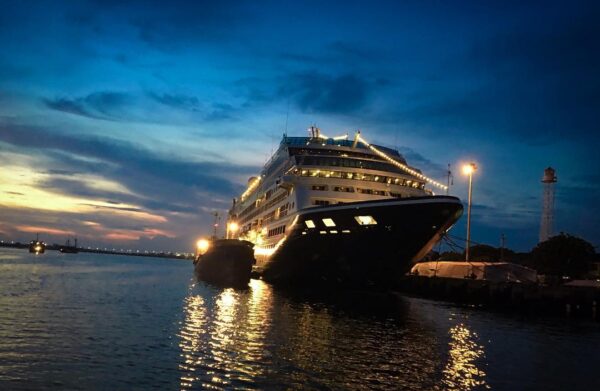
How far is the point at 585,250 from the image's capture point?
229ft

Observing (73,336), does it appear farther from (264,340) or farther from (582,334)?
(582,334)

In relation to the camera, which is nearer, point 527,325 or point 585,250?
point 527,325

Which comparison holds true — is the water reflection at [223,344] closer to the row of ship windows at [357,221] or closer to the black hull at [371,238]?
the black hull at [371,238]

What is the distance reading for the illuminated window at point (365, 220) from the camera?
124 feet

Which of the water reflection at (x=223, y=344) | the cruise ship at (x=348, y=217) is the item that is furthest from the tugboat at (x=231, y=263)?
the water reflection at (x=223, y=344)

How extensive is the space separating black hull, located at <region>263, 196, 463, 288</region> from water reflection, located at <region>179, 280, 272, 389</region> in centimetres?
758

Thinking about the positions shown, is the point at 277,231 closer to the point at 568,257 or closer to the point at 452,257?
the point at 568,257

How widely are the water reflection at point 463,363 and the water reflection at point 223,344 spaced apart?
6.00 m

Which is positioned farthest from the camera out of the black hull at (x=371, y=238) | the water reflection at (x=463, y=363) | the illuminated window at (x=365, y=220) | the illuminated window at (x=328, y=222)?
the illuminated window at (x=328, y=222)

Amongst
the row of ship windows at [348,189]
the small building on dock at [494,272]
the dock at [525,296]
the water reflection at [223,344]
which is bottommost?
the water reflection at [223,344]

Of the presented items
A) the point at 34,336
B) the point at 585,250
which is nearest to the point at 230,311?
the point at 34,336

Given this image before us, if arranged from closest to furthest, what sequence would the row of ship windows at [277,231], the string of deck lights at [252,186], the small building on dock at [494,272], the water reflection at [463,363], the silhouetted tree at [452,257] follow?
the water reflection at [463,363], the small building on dock at [494,272], the row of ship windows at [277,231], the string of deck lights at [252,186], the silhouetted tree at [452,257]

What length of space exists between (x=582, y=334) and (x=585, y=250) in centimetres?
4587

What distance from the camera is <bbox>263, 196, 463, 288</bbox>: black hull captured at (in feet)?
122
